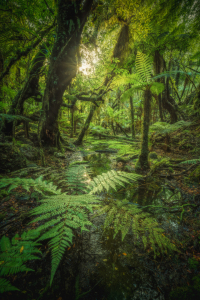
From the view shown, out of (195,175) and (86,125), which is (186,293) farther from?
(86,125)

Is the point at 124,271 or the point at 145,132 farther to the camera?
the point at 145,132

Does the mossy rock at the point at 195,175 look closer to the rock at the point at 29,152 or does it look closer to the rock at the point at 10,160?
the rock at the point at 10,160

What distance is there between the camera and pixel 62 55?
351cm

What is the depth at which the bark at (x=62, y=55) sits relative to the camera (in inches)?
130

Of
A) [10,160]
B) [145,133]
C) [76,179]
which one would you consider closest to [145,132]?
[145,133]

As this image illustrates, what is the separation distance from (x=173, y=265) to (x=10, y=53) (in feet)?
23.4

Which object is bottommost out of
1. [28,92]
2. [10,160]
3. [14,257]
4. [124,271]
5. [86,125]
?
[124,271]

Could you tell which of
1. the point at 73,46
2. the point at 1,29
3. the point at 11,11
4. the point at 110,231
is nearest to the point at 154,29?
the point at 73,46

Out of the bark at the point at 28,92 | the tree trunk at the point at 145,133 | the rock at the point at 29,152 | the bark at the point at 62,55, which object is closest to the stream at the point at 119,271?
the tree trunk at the point at 145,133

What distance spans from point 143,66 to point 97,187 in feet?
9.25

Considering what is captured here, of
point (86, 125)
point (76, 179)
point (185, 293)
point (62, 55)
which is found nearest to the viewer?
point (185, 293)

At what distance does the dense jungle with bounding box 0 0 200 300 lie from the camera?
A: 826mm

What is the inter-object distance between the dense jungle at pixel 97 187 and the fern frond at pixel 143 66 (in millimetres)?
20

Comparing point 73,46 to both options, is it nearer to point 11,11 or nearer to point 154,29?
point 11,11
